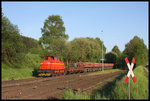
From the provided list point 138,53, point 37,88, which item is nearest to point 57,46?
point 37,88

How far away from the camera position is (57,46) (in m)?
38.4

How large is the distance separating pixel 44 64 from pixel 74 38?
34813 millimetres

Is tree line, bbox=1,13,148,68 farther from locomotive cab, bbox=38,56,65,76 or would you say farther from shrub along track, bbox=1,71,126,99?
shrub along track, bbox=1,71,126,99

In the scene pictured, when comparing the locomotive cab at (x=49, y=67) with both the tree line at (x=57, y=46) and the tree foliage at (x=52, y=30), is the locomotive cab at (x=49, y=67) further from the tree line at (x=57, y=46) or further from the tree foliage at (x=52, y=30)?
the tree foliage at (x=52, y=30)

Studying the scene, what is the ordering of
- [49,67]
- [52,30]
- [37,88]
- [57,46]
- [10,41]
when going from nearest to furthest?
[37,88] → [10,41] → [49,67] → [57,46] → [52,30]

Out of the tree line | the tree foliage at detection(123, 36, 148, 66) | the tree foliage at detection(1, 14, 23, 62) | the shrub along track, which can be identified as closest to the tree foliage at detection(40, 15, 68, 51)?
the tree line

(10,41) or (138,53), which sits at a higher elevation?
(138,53)

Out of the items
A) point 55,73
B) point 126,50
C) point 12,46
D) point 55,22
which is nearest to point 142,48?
point 126,50

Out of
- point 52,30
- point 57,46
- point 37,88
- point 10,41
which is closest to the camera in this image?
point 37,88

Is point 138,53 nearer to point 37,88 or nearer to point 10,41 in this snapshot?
point 10,41

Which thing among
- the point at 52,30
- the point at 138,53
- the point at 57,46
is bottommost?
the point at 138,53

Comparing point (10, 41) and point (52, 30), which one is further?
point (52, 30)

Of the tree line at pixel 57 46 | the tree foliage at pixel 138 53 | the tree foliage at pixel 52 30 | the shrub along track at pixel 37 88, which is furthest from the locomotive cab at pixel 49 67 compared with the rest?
the tree foliage at pixel 138 53

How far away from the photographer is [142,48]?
57.5 metres
